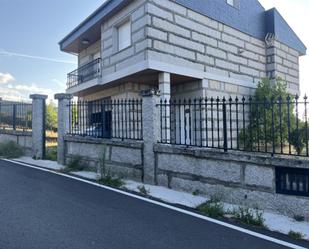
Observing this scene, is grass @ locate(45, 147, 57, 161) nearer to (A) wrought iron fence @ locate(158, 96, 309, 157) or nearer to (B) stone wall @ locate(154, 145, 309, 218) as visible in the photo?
(A) wrought iron fence @ locate(158, 96, 309, 157)

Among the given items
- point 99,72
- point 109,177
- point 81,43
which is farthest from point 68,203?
point 81,43

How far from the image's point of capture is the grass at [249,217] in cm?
466

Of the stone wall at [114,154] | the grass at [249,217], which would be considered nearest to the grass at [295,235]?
the grass at [249,217]

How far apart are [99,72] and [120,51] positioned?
2.20m

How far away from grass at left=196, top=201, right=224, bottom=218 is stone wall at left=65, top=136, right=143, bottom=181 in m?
2.33

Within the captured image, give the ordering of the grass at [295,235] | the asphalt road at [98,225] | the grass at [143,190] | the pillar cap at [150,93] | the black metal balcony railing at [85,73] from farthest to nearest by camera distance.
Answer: the black metal balcony railing at [85,73] < the pillar cap at [150,93] < the grass at [143,190] < the grass at [295,235] < the asphalt road at [98,225]

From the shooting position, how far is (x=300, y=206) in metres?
4.88

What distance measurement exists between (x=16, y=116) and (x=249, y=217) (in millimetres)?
11329

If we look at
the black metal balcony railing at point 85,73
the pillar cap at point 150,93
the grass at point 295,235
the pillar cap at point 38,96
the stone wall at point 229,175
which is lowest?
the grass at point 295,235

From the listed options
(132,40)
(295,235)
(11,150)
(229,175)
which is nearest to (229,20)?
(132,40)

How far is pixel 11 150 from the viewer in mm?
11352

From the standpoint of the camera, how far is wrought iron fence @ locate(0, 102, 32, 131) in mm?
12070

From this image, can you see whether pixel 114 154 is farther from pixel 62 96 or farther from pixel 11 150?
pixel 11 150

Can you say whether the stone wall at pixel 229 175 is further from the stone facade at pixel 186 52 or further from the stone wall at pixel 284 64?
the stone wall at pixel 284 64
